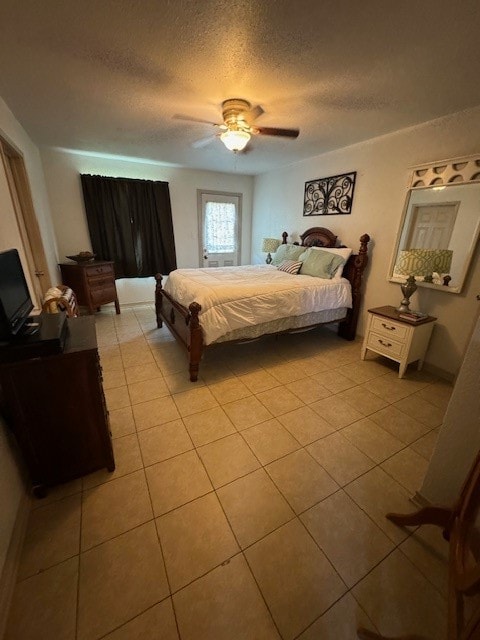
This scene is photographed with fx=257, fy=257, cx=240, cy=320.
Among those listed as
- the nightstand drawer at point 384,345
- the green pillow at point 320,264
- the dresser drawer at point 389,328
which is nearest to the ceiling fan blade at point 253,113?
the green pillow at point 320,264

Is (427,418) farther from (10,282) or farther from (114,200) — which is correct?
(114,200)

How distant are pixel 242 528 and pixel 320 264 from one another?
2.89 meters

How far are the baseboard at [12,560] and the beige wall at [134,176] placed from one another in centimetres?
370

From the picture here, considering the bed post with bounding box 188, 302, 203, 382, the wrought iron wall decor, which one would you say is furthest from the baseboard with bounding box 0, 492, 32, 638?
the wrought iron wall decor

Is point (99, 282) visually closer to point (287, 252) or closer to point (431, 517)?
point (287, 252)

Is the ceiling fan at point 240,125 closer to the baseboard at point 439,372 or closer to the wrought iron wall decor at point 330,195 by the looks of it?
the wrought iron wall decor at point 330,195

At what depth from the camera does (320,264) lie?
10.9 feet

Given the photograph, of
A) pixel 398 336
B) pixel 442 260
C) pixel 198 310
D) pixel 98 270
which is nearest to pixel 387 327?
pixel 398 336

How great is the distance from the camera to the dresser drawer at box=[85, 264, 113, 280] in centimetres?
373

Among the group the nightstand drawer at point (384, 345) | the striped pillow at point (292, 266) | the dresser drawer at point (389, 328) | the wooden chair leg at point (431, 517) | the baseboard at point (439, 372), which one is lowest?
the baseboard at point (439, 372)

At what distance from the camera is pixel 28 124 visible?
2.64m

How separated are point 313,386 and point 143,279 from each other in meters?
3.63

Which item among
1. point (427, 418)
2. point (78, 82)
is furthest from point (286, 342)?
point (78, 82)

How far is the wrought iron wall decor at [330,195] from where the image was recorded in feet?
10.8
